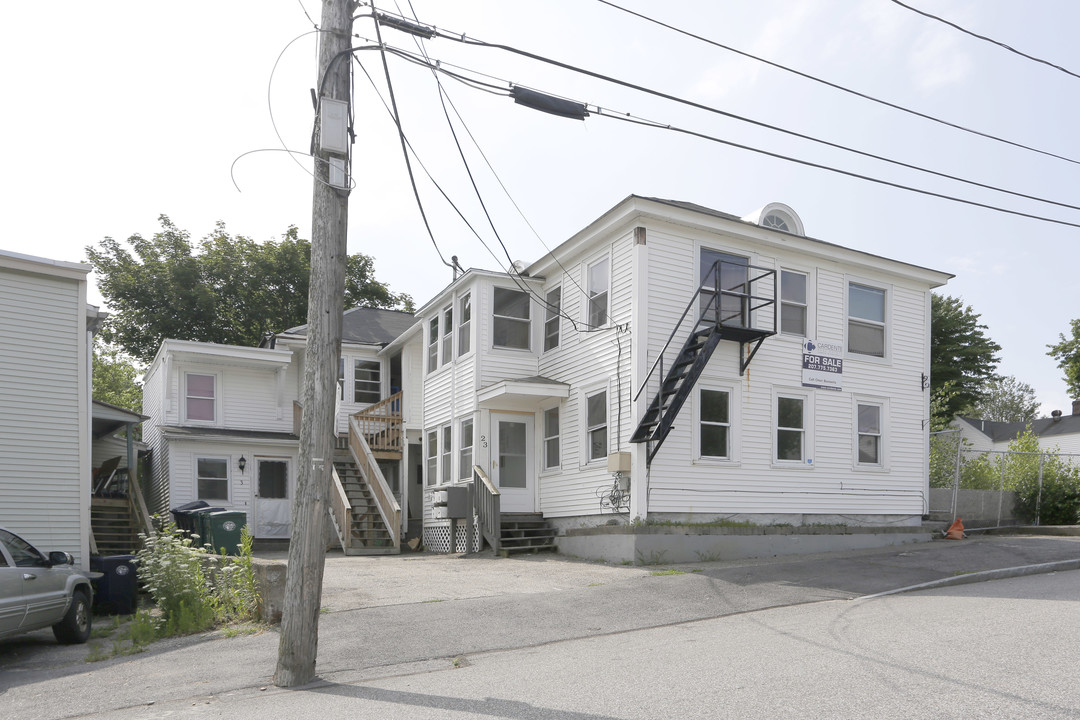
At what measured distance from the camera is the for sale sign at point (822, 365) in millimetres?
16969

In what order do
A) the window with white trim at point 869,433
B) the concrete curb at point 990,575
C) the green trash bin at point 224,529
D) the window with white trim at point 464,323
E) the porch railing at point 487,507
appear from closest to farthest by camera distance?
the concrete curb at point 990,575
the green trash bin at point 224,529
the porch railing at point 487,507
the window with white trim at point 869,433
the window with white trim at point 464,323

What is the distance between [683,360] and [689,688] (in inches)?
365

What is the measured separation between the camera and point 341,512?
2022 centimetres

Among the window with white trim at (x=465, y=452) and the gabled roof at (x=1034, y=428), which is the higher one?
the window with white trim at (x=465, y=452)

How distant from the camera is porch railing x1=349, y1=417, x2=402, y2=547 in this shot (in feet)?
63.7

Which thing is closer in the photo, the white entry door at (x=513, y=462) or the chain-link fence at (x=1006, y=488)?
the white entry door at (x=513, y=462)

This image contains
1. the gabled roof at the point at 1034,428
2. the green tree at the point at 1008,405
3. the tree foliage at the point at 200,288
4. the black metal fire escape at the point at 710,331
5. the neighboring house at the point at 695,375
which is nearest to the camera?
the black metal fire escape at the point at 710,331

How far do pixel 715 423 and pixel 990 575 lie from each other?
5160 millimetres

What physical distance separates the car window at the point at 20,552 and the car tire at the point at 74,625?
68 centimetres

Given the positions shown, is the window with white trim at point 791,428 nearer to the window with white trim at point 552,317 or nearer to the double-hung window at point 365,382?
the window with white trim at point 552,317

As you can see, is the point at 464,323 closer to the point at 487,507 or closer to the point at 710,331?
the point at 487,507

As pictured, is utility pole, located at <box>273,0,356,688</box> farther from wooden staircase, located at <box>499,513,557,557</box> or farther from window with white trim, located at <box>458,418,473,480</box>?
window with white trim, located at <box>458,418,473,480</box>

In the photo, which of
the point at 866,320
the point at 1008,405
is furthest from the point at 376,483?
the point at 1008,405

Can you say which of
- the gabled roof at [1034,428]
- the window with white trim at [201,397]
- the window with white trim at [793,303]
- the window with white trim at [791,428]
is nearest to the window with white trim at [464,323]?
the window with white trim at [793,303]
